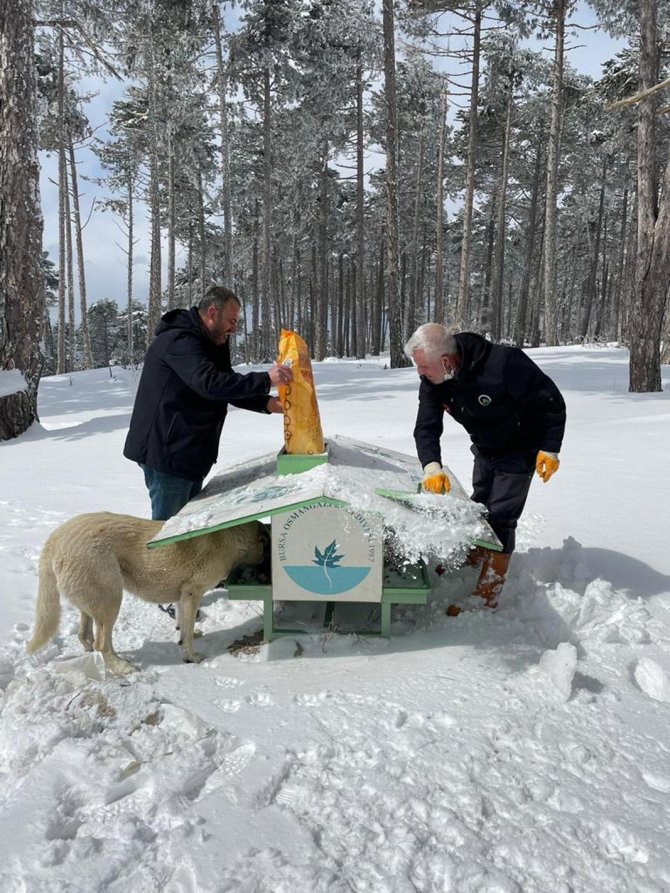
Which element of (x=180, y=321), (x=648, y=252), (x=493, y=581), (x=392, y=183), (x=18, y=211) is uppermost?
(x=392, y=183)

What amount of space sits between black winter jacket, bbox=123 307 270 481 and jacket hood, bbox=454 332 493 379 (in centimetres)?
112

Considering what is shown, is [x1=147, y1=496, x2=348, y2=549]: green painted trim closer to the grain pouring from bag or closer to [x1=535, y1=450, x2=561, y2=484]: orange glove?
the grain pouring from bag

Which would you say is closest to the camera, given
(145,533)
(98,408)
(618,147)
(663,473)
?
(145,533)

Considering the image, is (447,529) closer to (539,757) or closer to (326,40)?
(539,757)

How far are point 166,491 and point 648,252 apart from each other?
9.59m

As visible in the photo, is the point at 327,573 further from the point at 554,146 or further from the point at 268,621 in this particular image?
the point at 554,146

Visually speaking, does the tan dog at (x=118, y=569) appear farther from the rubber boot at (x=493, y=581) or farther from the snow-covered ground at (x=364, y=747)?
the rubber boot at (x=493, y=581)

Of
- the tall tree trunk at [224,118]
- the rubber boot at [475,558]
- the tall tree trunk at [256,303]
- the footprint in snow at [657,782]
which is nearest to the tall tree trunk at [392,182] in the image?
the tall tree trunk at [224,118]

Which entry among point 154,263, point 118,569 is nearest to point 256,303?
point 154,263

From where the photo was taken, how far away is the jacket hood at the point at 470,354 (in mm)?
3412

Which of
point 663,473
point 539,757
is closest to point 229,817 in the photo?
point 539,757

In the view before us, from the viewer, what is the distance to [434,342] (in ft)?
11.0

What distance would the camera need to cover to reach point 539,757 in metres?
2.28

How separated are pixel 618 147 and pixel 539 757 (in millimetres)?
26020
